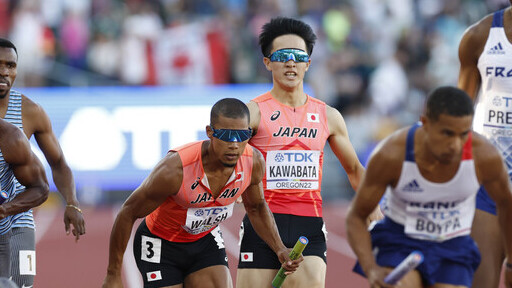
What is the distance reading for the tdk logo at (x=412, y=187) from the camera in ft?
16.3

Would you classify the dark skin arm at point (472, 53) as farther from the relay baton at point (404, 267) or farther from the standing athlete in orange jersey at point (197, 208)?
the relay baton at point (404, 267)

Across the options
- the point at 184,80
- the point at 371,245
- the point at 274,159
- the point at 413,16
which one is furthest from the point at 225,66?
the point at 371,245

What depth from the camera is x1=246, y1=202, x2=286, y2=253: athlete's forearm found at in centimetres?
620

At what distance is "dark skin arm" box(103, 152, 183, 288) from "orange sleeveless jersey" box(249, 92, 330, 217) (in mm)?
925

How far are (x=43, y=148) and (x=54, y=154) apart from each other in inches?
3.6

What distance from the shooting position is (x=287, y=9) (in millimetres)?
19375

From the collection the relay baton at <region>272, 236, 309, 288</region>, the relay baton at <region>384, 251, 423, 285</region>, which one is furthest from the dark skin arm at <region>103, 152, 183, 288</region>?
the relay baton at <region>384, 251, 423, 285</region>

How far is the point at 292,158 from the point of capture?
6.66 metres

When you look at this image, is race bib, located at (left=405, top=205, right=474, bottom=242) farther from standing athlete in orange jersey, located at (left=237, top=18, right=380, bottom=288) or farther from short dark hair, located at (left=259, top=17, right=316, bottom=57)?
short dark hair, located at (left=259, top=17, right=316, bottom=57)

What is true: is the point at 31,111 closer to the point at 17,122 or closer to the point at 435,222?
the point at 17,122

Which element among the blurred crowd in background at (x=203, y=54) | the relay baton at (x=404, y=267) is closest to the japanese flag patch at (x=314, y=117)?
the relay baton at (x=404, y=267)

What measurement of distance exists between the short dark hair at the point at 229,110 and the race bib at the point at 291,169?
29.1 inches

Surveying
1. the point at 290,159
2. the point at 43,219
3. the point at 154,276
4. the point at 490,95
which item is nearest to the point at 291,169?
the point at 290,159

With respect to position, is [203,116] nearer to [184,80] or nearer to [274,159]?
[184,80]
